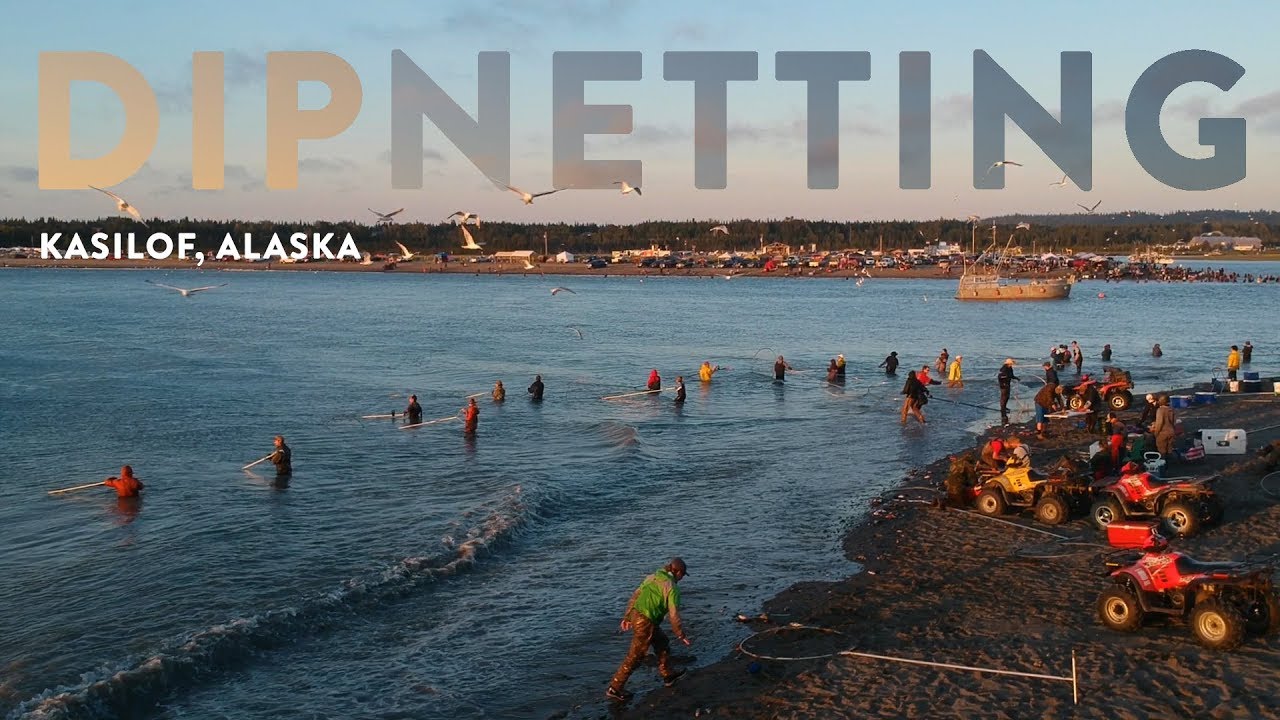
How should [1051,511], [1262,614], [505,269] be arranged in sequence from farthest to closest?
[505,269] < [1051,511] < [1262,614]

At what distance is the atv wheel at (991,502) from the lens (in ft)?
51.8

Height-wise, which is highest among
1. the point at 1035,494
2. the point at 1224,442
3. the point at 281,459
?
the point at 1224,442

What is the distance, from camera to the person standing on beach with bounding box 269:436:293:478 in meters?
20.5

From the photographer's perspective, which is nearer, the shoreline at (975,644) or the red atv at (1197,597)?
the shoreline at (975,644)

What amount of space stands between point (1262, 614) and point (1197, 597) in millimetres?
580

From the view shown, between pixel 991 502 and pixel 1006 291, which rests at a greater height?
pixel 1006 291

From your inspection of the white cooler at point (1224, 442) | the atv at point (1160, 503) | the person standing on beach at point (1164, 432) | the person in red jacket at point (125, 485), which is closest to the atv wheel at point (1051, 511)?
the atv at point (1160, 503)

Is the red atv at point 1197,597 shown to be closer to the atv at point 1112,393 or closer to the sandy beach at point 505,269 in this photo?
the atv at point 1112,393

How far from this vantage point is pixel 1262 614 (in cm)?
1001

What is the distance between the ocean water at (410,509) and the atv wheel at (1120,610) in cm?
394

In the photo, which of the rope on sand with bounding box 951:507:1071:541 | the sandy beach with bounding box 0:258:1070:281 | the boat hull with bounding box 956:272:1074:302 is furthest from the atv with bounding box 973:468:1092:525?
the sandy beach with bounding box 0:258:1070:281

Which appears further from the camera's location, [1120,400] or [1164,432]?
[1120,400]

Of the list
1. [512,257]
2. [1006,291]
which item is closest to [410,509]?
[1006,291]

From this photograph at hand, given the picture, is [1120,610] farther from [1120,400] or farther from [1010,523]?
[1120,400]
